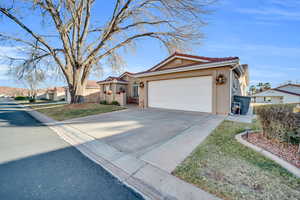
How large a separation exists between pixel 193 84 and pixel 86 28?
1030cm

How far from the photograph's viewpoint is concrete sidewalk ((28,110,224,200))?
189 centimetres

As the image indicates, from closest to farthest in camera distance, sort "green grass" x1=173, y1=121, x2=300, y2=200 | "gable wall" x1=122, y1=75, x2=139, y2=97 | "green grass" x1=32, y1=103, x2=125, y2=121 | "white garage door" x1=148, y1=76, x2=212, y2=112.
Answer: "green grass" x1=173, y1=121, x2=300, y2=200, "white garage door" x1=148, y1=76, x2=212, y2=112, "green grass" x1=32, y1=103, x2=125, y2=121, "gable wall" x1=122, y1=75, x2=139, y2=97

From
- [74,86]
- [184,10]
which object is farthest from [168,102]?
[74,86]

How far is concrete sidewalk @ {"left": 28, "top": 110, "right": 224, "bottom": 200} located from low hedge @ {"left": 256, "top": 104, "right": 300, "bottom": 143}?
64.4 inches

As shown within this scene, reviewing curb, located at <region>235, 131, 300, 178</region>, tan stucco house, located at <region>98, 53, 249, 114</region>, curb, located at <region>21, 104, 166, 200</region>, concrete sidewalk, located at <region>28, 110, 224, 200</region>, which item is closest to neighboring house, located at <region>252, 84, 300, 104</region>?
tan stucco house, located at <region>98, 53, 249, 114</region>

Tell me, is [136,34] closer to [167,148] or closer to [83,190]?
[167,148]

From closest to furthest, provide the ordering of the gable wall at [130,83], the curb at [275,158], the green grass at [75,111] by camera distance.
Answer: the curb at [275,158], the green grass at [75,111], the gable wall at [130,83]

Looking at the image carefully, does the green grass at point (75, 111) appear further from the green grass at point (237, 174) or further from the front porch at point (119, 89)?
the green grass at point (237, 174)

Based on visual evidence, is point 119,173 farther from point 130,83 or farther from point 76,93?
point 130,83

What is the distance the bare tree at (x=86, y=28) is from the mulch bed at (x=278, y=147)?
7.08m

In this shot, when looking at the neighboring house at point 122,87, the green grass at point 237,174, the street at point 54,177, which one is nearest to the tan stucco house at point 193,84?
the neighboring house at point 122,87

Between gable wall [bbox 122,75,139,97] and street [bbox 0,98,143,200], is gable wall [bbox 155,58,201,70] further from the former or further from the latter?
street [bbox 0,98,143,200]

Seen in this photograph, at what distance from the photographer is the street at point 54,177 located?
188 centimetres

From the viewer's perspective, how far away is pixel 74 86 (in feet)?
39.0
